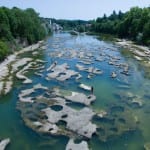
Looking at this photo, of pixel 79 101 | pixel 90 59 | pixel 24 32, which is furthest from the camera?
pixel 24 32

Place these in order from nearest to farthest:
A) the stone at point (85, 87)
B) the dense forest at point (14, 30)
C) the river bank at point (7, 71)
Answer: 1. the stone at point (85, 87)
2. the river bank at point (7, 71)
3. the dense forest at point (14, 30)

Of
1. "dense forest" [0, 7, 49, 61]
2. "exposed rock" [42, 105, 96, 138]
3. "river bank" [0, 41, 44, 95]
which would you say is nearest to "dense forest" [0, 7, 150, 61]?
"dense forest" [0, 7, 49, 61]

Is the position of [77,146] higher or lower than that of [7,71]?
higher

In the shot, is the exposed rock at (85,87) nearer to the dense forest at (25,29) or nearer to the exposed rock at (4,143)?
the exposed rock at (4,143)

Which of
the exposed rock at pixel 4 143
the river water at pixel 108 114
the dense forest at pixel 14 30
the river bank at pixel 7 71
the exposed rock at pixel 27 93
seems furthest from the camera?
the dense forest at pixel 14 30

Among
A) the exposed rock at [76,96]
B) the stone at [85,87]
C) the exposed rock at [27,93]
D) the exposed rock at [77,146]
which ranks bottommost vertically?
the stone at [85,87]

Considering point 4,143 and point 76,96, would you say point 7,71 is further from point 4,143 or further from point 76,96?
point 4,143

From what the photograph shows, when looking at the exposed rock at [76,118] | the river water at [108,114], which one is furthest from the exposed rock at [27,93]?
the exposed rock at [76,118]

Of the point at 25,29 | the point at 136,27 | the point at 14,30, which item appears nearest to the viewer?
the point at 14,30

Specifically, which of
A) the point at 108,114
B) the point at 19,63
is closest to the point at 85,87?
the point at 108,114

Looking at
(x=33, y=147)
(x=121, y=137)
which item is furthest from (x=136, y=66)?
(x=33, y=147)

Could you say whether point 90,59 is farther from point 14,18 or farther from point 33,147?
point 33,147
